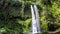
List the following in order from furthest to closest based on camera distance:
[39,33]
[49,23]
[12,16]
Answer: [12,16] < [49,23] < [39,33]

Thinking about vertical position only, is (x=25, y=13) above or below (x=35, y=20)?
above


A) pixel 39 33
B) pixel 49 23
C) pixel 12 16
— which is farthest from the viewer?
pixel 12 16

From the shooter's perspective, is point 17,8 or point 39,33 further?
point 17,8

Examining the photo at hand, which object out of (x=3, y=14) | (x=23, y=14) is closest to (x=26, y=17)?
(x=23, y=14)

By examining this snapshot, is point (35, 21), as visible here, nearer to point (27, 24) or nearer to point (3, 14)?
point (27, 24)

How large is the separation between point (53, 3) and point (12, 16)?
170cm

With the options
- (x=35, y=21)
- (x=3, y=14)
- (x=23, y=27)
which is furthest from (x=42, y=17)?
(x=3, y=14)

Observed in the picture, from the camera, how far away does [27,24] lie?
7.98 m

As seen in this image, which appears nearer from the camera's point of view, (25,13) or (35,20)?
(35,20)

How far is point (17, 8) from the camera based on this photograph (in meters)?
8.57

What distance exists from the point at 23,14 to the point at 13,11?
0.45 meters

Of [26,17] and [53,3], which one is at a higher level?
[53,3]

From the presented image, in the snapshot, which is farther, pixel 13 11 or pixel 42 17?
pixel 13 11

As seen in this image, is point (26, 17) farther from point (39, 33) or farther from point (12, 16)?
point (39, 33)
